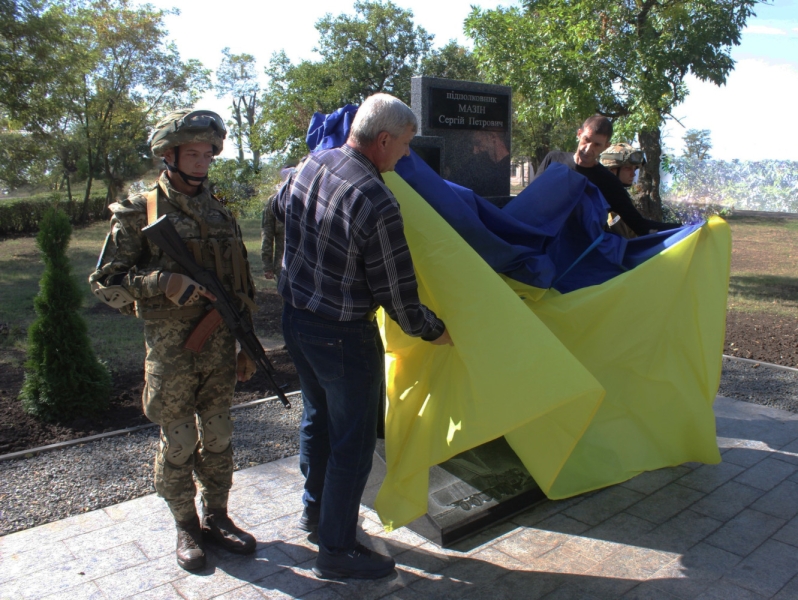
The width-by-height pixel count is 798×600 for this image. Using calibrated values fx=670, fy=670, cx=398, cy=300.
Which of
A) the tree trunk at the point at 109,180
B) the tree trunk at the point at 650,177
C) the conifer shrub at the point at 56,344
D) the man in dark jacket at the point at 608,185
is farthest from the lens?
the tree trunk at the point at 109,180

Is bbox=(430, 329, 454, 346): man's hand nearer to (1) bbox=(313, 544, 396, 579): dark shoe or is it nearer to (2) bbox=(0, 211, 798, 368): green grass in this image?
(1) bbox=(313, 544, 396, 579): dark shoe

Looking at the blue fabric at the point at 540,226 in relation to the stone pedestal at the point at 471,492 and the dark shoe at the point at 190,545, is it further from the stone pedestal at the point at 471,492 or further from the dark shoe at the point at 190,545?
the dark shoe at the point at 190,545

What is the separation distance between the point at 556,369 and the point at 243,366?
4.99ft

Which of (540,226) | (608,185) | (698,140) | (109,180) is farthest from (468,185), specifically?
(698,140)

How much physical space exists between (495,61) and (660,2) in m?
2.48

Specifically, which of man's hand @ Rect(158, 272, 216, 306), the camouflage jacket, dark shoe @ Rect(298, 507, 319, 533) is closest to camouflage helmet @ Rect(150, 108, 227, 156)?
the camouflage jacket

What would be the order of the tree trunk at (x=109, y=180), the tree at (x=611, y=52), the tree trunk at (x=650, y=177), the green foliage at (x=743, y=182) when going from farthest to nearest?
the green foliage at (x=743, y=182)
the tree trunk at (x=109, y=180)
the tree trunk at (x=650, y=177)
the tree at (x=611, y=52)

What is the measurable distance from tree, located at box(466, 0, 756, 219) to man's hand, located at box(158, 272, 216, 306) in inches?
309

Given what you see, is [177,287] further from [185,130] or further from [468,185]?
[468,185]

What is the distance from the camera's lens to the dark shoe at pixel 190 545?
10.0 feet

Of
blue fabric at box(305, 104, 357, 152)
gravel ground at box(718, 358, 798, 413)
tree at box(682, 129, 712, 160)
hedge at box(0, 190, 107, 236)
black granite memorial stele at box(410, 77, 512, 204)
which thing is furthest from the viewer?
tree at box(682, 129, 712, 160)

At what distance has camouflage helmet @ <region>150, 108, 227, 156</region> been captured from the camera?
290cm

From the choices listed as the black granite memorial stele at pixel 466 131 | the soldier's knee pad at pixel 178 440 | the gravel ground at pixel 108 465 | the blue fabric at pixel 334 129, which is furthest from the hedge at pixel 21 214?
the soldier's knee pad at pixel 178 440

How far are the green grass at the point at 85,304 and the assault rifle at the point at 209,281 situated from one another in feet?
9.13
